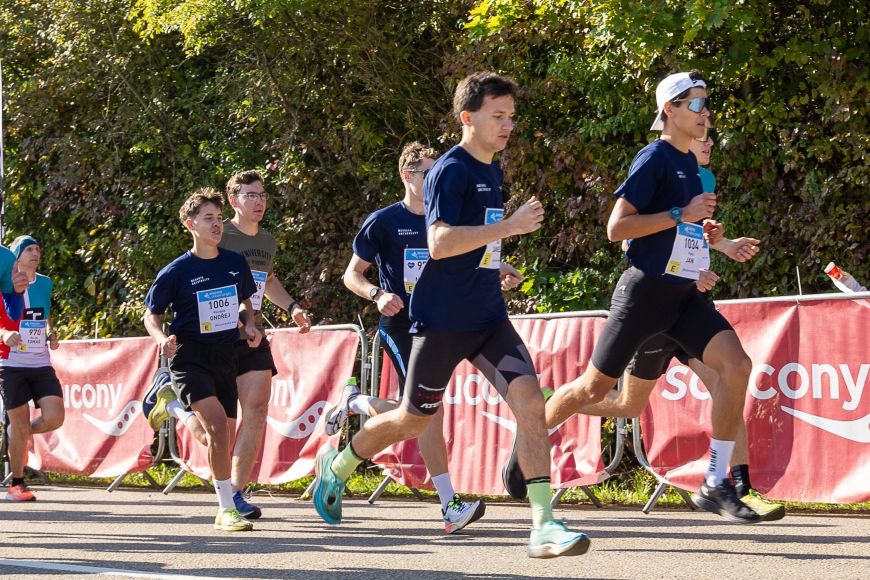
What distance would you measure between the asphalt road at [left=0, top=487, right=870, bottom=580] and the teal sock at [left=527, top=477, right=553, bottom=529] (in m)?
0.30

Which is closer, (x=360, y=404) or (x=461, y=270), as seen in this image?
(x=461, y=270)

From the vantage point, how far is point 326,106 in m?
15.3

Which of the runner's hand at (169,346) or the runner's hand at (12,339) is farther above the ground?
the runner's hand at (169,346)

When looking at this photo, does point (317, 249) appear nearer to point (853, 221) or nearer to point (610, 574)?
point (853, 221)

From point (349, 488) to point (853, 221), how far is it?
4.68 m

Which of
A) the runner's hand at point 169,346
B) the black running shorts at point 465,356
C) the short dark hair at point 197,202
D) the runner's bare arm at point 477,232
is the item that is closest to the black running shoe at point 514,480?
the black running shorts at point 465,356

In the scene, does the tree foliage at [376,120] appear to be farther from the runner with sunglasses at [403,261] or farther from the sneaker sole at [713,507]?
the sneaker sole at [713,507]

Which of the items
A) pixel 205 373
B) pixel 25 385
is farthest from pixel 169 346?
pixel 25 385

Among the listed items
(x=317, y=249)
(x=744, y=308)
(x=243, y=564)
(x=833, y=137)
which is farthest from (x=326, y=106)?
(x=243, y=564)

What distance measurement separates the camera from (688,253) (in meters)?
6.69

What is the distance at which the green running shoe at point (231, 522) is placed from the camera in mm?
8094

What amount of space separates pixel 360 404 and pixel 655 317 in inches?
114

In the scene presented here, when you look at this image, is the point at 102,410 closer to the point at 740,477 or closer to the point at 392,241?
the point at 392,241

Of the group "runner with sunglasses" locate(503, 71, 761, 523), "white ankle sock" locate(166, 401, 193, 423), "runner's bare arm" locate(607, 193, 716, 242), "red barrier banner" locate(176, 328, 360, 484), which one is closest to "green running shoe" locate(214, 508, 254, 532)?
"white ankle sock" locate(166, 401, 193, 423)
